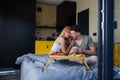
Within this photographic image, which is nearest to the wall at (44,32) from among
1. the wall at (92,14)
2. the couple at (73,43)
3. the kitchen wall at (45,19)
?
the kitchen wall at (45,19)

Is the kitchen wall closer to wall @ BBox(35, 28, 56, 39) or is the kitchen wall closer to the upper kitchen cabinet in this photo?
wall @ BBox(35, 28, 56, 39)

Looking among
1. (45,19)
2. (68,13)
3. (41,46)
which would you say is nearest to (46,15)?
(45,19)

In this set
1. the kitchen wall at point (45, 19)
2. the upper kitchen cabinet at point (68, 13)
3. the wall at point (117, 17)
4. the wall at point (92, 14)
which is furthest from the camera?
the kitchen wall at point (45, 19)

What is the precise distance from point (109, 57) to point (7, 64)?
4.51 metres

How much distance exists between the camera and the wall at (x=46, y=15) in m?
6.03

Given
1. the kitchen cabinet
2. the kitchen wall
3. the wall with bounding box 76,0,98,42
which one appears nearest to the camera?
the wall with bounding box 76,0,98,42

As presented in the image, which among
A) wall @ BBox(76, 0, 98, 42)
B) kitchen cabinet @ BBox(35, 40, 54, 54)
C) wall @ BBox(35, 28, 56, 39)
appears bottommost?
kitchen cabinet @ BBox(35, 40, 54, 54)

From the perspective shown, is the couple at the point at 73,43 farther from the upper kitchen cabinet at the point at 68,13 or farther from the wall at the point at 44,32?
→ the wall at the point at 44,32

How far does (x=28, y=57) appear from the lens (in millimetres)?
2867

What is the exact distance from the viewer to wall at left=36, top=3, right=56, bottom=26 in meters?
6.03

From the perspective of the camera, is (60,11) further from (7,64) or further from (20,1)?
(7,64)

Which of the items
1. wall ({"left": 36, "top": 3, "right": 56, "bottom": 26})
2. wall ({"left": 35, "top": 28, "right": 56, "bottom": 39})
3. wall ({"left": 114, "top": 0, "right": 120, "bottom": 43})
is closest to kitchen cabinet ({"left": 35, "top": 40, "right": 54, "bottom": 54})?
wall ({"left": 35, "top": 28, "right": 56, "bottom": 39})

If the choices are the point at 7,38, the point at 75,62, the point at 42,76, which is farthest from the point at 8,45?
the point at 42,76

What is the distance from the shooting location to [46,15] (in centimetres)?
617
